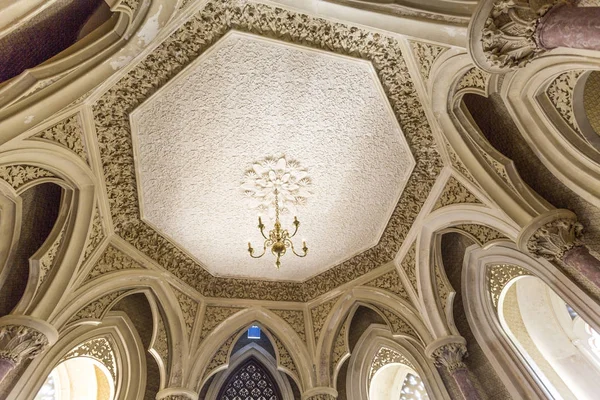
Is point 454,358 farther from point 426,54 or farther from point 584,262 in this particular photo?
point 426,54

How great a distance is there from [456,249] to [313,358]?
3.03m

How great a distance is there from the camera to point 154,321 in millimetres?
7324

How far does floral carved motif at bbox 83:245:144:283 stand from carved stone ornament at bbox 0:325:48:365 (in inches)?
45.6

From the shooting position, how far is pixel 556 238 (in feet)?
15.7

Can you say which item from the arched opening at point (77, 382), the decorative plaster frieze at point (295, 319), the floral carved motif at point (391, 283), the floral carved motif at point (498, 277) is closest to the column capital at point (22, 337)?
the arched opening at point (77, 382)

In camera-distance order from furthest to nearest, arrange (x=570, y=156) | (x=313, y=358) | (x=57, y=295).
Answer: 1. (x=313, y=358)
2. (x=57, y=295)
3. (x=570, y=156)

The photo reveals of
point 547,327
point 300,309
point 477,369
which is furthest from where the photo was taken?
point 300,309

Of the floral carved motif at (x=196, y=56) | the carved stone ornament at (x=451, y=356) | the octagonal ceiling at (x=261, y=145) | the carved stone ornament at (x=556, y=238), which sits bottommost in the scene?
the carved stone ornament at (x=556, y=238)

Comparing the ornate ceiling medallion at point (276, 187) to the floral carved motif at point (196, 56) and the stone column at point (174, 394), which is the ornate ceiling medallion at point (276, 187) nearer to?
the floral carved motif at point (196, 56)

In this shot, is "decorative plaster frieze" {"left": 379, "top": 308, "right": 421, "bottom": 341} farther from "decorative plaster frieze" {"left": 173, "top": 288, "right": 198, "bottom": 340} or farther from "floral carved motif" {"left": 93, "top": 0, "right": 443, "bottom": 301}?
"decorative plaster frieze" {"left": 173, "top": 288, "right": 198, "bottom": 340}

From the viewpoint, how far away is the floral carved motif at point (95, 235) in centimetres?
617

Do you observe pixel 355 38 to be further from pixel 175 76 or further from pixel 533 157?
pixel 533 157

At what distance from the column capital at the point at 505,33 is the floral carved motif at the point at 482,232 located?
2.84 meters

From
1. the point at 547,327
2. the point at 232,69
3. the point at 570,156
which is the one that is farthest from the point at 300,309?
the point at 570,156
